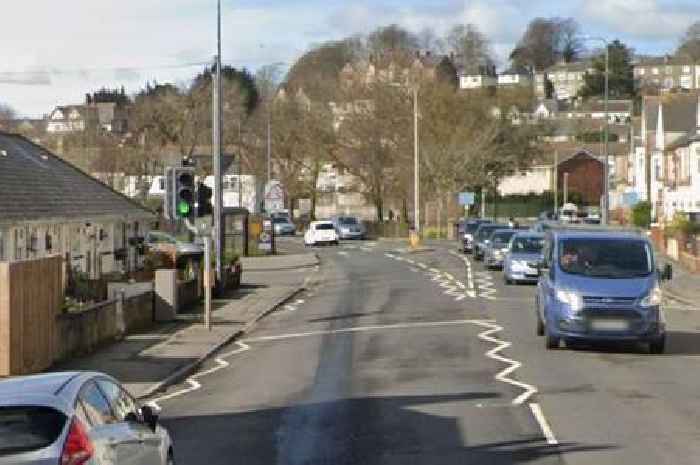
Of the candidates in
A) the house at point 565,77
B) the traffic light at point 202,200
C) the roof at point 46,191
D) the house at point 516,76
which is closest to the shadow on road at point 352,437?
the traffic light at point 202,200

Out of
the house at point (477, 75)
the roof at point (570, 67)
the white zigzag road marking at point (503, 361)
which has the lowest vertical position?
the white zigzag road marking at point (503, 361)

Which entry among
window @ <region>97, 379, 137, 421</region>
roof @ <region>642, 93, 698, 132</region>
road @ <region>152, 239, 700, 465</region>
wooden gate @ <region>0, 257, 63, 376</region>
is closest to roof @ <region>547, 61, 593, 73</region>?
roof @ <region>642, 93, 698, 132</region>

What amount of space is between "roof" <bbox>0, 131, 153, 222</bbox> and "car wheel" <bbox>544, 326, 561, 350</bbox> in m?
11.3

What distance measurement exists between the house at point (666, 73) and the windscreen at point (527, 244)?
5271 inches

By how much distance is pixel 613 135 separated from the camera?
13325cm

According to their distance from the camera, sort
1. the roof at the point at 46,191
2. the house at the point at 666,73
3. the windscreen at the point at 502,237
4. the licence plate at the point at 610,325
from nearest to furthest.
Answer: the licence plate at the point at 610,325 → the roof at the point at 46,191 → the windscreen at the point at 502,237 → the house at the point at 666,73

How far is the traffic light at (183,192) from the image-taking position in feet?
89.2

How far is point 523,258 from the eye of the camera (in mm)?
41312

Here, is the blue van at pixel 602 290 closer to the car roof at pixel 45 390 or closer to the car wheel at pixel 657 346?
the car wheel at pixel 657 346

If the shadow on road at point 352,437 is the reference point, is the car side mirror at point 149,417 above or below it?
above

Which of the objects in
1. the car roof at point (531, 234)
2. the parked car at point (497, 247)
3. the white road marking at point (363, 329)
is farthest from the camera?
the parked car at point (497, 247)

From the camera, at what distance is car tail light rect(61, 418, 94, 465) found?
8.10 meters

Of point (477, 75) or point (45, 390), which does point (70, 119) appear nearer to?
point (477, 75)

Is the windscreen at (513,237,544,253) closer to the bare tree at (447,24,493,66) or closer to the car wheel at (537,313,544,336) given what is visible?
the car wheel at (537,313,544,336)
